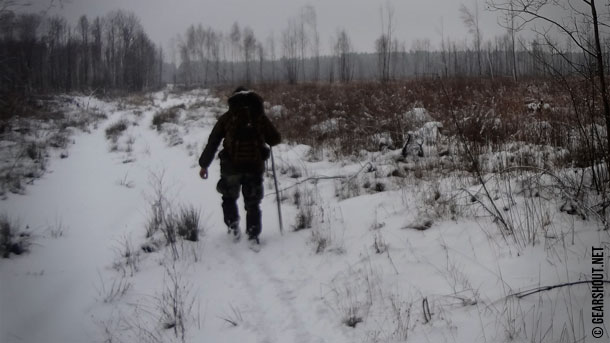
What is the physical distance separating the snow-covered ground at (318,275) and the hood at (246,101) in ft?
4.66

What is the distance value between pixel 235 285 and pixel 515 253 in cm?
→ 219

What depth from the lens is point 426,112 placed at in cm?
756

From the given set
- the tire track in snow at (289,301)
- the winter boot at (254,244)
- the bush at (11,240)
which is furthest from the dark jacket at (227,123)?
the bush at (11,240)

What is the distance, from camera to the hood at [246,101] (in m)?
3.41

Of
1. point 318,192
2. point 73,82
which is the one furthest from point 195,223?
point 73,82

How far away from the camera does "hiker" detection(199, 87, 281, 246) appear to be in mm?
3430

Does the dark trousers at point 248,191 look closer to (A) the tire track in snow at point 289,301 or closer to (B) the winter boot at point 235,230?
(B) the winter boot at point 235,230

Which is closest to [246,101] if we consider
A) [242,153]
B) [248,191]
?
[242,153]

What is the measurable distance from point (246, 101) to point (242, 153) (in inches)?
22.0

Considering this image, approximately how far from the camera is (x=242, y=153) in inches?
135

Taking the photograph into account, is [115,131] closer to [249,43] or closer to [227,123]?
[227,123]

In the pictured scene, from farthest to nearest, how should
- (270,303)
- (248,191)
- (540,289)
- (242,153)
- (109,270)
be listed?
(248,191) < (242,153) < (109,270) < (270,303) < (540,289)

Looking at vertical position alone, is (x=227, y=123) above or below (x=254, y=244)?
above

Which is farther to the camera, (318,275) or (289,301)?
(318,275)
